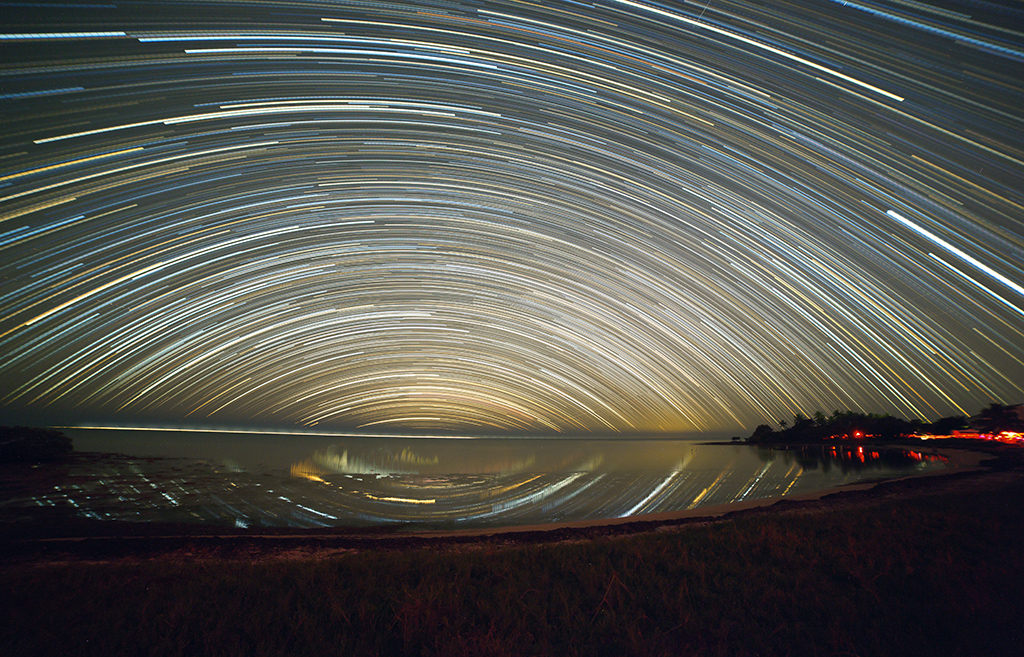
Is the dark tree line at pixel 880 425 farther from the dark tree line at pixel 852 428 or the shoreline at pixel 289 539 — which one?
the shoreline at pixel 289 539

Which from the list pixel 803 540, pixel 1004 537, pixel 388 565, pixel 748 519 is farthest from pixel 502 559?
pixel 1004 537

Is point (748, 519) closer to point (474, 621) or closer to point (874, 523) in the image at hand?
point (874, 523)

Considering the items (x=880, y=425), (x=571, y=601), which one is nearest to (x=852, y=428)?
(x=880, y=425)

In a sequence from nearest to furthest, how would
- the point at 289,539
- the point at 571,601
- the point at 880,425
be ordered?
the point at 571,601 → the point at 289,539 → the point at 880,425

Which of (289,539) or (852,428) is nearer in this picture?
(289,539)

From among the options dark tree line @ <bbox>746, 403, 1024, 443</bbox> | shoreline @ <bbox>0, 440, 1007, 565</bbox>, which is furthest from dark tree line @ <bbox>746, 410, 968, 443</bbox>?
shoreline @ <bbox>0, 440, 1007, 565</bbox>

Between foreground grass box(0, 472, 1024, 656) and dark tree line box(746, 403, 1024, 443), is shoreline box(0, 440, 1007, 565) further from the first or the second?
dark tree line box(746, 403, 1024, 443)

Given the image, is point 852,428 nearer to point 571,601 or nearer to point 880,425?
point 880,425

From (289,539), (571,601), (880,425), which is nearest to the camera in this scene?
(571,601)
